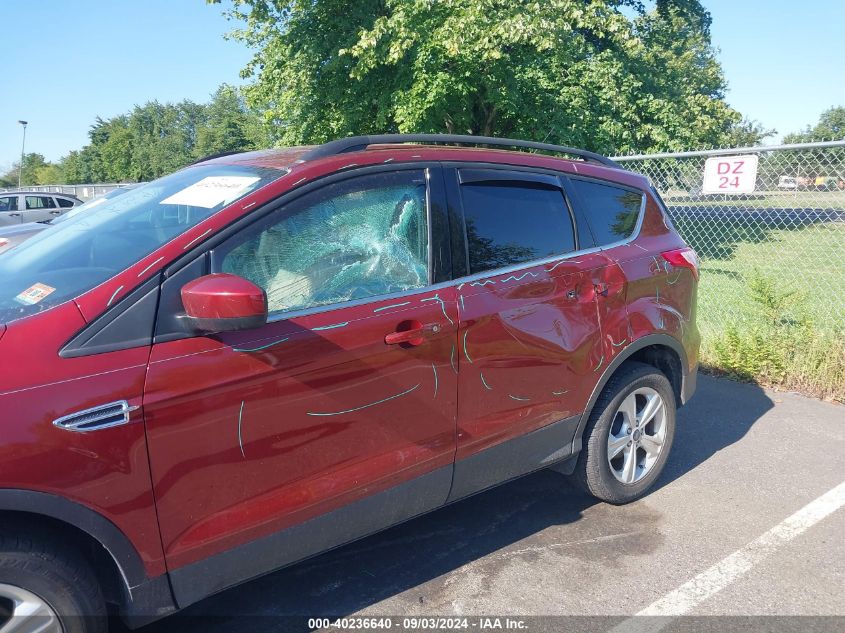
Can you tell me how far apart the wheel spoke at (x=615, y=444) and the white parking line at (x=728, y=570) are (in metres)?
0.74

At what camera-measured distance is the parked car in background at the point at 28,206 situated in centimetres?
1741

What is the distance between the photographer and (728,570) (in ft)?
10.4

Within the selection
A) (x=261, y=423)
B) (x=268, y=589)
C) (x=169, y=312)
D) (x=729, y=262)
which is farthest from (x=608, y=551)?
(x=729, y=262)

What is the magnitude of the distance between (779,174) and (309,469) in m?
7.16

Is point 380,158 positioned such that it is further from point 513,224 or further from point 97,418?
point 97,418

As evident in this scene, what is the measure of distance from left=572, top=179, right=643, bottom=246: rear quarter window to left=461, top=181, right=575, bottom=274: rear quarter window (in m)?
0.18

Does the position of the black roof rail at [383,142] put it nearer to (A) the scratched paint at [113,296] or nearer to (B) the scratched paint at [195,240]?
(B) the scratched paint at [195,240]

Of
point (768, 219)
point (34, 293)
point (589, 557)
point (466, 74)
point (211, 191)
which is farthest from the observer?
point (466, 74)

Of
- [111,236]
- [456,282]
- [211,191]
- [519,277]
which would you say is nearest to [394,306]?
[456,282]

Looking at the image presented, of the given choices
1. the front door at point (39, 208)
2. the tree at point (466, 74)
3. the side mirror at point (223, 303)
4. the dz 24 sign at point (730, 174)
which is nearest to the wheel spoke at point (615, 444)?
the side mirror at point (223, 303)

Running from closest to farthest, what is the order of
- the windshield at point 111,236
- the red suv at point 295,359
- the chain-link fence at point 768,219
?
the red suv at point 295,359 → the windshield at point 111,236 → the chain-link fence at point 768,219

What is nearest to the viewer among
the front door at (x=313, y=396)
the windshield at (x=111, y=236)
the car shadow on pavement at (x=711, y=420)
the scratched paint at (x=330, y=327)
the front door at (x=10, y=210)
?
the front door at (x=313, y=396)

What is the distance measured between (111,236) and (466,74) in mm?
10550

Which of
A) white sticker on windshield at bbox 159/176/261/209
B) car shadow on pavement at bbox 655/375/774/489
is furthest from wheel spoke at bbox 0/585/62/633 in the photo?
car shadow on pavement at bbox 655/375/774/489
